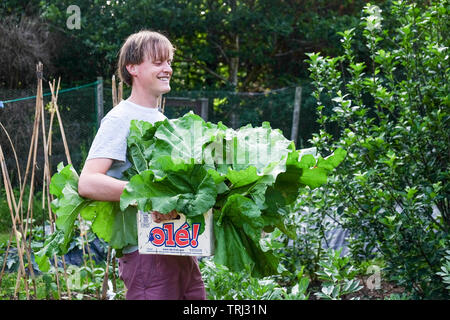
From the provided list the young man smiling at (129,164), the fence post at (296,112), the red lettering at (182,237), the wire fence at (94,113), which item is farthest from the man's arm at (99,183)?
the fence post at (296,112)

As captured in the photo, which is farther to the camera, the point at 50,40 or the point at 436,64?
the point at 50,40

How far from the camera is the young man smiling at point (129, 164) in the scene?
2027 mm

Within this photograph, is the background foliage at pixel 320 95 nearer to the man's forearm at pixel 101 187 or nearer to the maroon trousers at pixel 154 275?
the maroon trousers at pixel 154 275

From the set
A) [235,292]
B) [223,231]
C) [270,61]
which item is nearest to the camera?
[223,231]

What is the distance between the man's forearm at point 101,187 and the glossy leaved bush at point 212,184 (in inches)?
2.8

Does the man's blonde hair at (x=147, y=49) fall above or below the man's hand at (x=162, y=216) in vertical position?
above

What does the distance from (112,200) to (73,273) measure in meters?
2.16

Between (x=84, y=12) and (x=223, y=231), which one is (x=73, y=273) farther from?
(x=84, y=12)

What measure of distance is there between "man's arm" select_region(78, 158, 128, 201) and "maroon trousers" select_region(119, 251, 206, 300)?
292mm

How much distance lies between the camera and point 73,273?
3.95 m

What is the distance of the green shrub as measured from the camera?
3078 mm

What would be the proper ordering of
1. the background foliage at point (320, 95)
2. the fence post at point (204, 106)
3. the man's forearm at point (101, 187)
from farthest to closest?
the fence post at point (204, 106) → the background foliage at point (320, 95) → the man's forearm at point (101, 187)

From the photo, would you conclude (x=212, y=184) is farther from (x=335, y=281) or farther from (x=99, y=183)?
(x=335, y=281)
